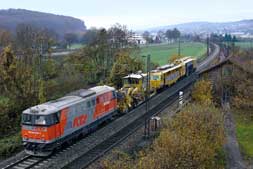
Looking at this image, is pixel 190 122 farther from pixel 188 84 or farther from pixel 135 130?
pixel 188 84

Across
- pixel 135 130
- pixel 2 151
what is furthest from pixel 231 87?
pixel 2 151

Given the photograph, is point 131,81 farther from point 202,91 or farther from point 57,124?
point 57,124

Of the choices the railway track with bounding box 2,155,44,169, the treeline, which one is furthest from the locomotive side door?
the treeline

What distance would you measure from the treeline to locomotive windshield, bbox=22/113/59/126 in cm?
768

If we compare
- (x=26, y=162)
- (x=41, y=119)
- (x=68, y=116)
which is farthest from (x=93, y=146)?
(x=26, y=162)

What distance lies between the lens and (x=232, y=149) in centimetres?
2889

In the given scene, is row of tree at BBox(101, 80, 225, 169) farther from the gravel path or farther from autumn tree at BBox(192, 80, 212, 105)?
autumn tree at BBox(192, 80, 212, 105)

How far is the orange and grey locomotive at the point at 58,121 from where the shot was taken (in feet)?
87.4

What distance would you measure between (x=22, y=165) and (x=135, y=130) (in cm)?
1175

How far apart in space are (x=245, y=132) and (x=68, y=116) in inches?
675

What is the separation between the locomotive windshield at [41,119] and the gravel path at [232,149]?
12.7 metres

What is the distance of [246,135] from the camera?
1332 inches

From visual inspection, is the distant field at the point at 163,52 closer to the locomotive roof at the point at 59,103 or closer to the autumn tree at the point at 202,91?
the autumn tree at the point at 202,91

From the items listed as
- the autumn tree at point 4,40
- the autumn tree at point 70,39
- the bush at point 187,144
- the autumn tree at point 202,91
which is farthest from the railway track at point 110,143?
the autumn tree at point 70,39
